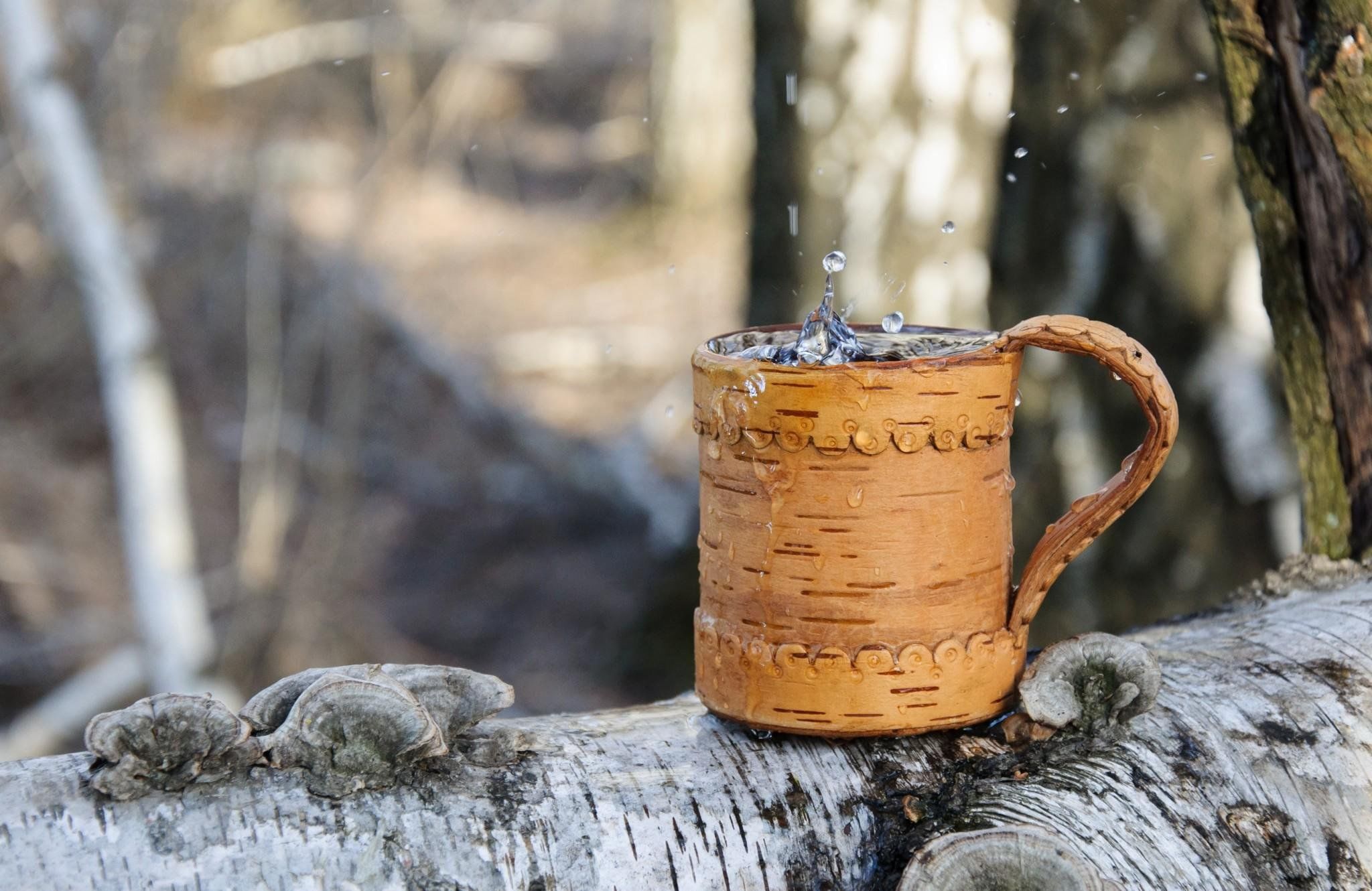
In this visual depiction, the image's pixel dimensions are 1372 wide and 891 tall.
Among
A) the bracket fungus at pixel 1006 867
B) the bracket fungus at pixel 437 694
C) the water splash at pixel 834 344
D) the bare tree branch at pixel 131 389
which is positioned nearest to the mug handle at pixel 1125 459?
the water splash at pixel 834 344

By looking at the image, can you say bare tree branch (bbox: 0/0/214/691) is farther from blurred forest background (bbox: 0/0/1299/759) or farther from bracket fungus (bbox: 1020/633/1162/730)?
bracket fungus (bbox: 1020/633/1162/730)

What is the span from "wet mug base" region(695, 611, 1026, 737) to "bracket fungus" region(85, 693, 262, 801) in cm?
55

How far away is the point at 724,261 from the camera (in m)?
10.9

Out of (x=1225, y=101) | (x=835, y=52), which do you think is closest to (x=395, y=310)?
(x=835, y=52)

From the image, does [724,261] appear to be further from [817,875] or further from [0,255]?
[817,875]

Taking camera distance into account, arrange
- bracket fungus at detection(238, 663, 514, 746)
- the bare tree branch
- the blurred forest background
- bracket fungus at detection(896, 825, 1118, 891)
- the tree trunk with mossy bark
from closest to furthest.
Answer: bracket fungus at detection(896, 825, 1118, 891) → bracket fungus at detection(238, 663, 514, 746) → the tree trunk with mossy bark → the blurred forest background → the bare tree branch

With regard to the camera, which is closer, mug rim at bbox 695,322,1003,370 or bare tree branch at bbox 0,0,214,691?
mug rim at bbox 695,322,1003,370

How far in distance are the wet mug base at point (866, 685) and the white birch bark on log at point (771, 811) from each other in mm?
36

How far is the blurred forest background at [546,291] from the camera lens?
387cm

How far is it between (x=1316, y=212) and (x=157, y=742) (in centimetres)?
168

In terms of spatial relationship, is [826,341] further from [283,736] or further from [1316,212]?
[1316,212]

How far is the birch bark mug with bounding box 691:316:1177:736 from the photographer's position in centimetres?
129

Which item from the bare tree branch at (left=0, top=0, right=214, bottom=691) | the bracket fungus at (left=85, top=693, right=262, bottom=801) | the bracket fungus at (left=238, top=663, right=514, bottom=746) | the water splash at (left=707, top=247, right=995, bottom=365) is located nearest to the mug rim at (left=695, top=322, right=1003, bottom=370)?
the water splash at (left=707, top=247, right=995, bottom=365)

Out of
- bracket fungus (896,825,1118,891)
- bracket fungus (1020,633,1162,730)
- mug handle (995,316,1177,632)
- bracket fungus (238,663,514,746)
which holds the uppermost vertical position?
mug handle (995,316,1177,632)
